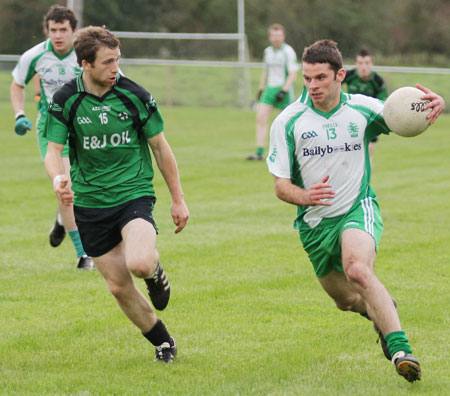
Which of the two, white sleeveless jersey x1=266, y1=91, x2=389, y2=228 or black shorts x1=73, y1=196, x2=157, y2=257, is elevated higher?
white sleeveless jersey x1=266, y1=91, x2=389, y2=228

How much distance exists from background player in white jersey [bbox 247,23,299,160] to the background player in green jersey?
2559 mm

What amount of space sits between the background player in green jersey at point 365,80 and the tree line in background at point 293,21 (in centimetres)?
2969

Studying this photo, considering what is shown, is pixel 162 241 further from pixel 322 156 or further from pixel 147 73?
pixel 147 73

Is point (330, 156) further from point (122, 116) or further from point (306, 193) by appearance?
point (122, 116)

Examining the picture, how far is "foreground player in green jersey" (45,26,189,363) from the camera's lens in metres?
5.50

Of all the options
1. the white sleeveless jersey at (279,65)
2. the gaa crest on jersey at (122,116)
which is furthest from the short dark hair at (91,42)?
the white sleeveless jersey at (279,65)

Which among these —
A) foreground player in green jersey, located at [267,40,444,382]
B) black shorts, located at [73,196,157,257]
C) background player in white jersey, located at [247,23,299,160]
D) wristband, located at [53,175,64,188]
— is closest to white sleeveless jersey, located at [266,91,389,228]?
foreground player in green jersey, located at [267,40,444,382]

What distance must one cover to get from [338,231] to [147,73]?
28.5 m

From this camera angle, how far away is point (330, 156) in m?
5.54

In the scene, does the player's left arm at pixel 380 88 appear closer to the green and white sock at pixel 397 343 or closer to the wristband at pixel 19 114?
the wristband at pixel 19 114

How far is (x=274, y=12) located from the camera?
5359 cm

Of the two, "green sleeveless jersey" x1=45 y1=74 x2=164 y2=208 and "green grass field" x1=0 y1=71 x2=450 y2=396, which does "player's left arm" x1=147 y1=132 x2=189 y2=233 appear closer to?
"green sleeveless jersey" x1=45 y1=74 x2=164 y2=208

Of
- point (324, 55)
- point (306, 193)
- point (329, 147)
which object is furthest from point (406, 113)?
point (306, 193)

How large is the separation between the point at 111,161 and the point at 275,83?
41.8 ft
